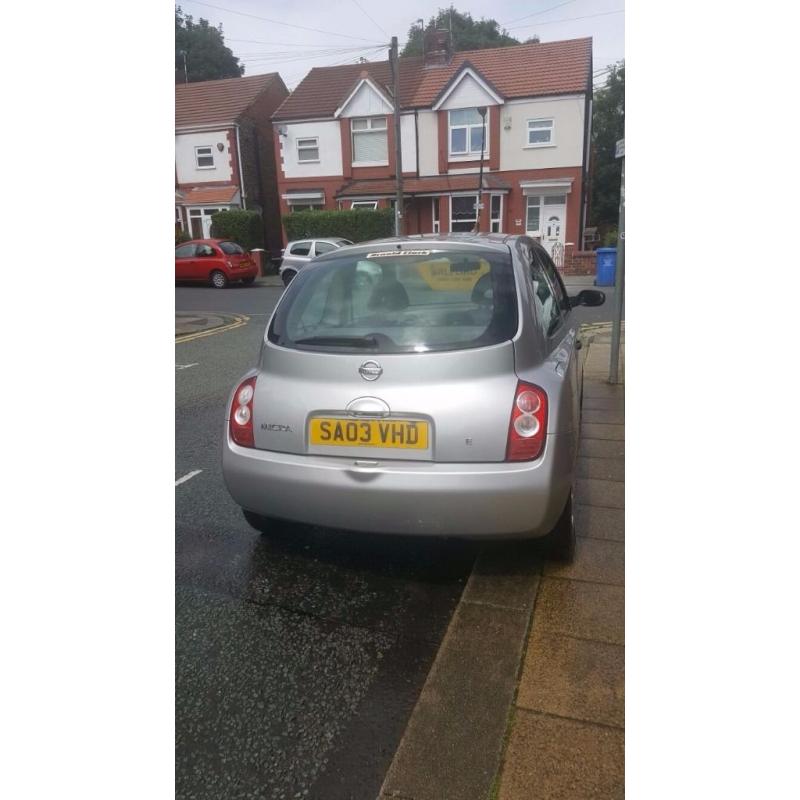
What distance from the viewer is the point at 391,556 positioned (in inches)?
115

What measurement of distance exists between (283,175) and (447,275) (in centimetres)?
Result: 2615

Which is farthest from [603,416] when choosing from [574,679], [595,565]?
[574,679]

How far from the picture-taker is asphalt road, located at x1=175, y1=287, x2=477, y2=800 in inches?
69.4

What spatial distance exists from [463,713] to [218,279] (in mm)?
19008

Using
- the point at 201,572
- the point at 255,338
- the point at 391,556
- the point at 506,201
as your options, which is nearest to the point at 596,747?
the point at 391,556

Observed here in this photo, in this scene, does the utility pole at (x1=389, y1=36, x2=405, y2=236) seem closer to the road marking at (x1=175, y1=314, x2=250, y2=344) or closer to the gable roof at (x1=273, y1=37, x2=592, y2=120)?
the gable roof at (x1=273, y1=37, x2=592, y2=120)

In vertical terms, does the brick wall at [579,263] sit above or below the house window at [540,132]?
below

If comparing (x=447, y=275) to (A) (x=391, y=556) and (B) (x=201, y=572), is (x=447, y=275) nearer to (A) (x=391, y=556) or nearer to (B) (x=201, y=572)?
(A) (x=391, y=556)

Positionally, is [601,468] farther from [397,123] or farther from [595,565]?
[397,123]

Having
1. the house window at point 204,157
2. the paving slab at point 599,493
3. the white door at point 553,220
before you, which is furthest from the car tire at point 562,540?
the house window at point 204,157

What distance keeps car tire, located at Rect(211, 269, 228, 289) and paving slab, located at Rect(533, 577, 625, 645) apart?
18196 mm

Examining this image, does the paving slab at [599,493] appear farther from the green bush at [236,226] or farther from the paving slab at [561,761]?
the green bush at [236,226]

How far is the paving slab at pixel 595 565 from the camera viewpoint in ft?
8.50

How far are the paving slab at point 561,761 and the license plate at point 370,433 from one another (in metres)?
0.99
